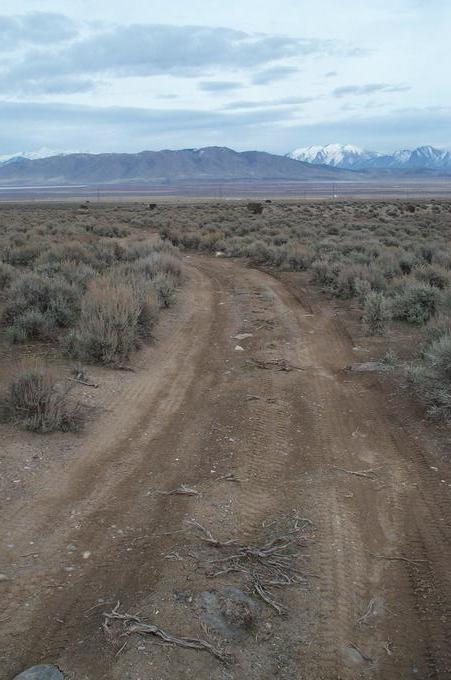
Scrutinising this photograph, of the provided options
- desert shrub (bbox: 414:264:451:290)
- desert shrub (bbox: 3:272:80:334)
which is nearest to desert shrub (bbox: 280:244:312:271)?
desert shrub (bbox: 414:264:451:290)

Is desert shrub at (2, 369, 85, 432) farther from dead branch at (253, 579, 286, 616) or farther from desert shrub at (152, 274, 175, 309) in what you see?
desert shrub at (152, 274, 175, 309)

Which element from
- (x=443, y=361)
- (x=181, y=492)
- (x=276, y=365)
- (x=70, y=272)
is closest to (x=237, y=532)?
(x=181, y=492)

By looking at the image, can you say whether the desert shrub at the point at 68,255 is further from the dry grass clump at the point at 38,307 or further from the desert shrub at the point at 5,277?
the dry grass clump at the point at 38,307

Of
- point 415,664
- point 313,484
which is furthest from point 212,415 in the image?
point 415,664

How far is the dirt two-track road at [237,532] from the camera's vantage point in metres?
3.68

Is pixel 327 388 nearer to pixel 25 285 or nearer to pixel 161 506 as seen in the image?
pixel 161 506

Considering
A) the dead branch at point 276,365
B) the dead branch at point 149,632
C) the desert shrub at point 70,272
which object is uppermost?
the desert shrub at point 70,272

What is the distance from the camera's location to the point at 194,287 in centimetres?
1695

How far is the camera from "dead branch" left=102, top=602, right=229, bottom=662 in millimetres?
3637

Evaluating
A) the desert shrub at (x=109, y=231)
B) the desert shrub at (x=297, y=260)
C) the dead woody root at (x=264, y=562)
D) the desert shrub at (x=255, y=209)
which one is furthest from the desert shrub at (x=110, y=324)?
the desert shrub at (x=255, y=209)

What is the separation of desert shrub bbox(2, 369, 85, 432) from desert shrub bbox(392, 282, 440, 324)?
333 inches

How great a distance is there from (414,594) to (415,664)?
26.5 inches

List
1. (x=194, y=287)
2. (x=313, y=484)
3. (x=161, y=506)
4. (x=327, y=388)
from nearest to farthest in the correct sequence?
(x=161, y=506), (x=313, y=484), (x=327, y=388), (x=194, y=287)

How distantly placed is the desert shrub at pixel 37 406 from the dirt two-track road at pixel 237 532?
36cm
